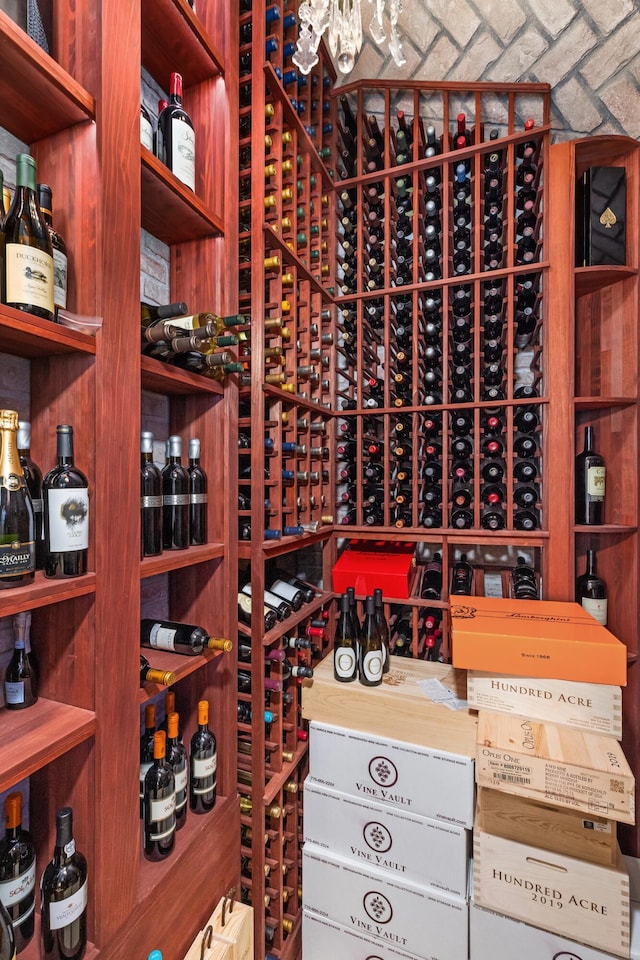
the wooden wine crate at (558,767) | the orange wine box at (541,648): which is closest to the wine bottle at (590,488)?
the orange wine box at (541,648)

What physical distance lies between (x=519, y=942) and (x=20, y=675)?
1495 millimetres

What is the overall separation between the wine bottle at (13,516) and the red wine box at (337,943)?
1631mm

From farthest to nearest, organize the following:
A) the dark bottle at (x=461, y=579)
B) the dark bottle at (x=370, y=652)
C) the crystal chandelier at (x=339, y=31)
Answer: the dark bottle at (x=461, y=579) < the dark bottle at (x=370, y=652) < the crystal chandelier at (x=339, y=31)

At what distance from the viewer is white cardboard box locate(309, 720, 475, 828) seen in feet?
4.53

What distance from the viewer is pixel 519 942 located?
127 cm

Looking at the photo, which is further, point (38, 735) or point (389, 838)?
point (389, 838)

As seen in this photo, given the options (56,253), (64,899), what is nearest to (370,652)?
(64,899)

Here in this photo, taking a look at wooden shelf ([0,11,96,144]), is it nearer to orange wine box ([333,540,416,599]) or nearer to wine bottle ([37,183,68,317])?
wine bottle ([37,183,68,317])

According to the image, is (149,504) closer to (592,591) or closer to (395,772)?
(395,772)

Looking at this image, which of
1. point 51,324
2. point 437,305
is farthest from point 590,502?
point 51,324

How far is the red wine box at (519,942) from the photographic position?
1219 mm

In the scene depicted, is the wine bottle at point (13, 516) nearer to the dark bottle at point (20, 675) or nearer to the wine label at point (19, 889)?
the dark bottle at point (20, 675)

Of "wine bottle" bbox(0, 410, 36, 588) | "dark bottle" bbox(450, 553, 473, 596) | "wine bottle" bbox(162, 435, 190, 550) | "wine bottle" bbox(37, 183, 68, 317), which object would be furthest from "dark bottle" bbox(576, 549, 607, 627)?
"wine bottle" bbox(37, 183, 68, 317)

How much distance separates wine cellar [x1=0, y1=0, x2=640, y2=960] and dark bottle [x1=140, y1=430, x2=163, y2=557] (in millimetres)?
61
